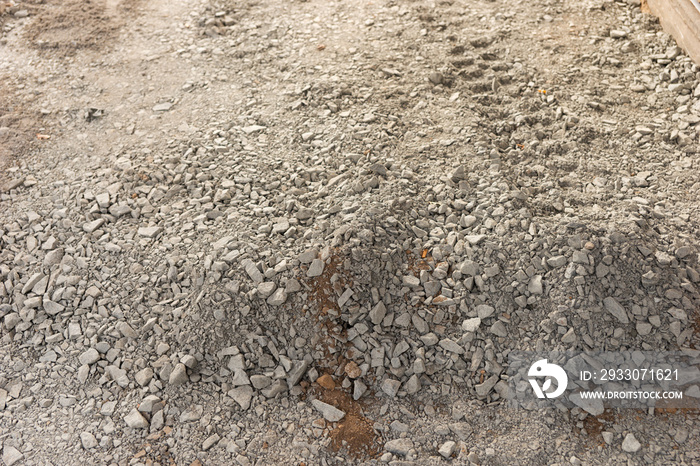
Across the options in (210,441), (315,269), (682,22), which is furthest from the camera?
(682,22)

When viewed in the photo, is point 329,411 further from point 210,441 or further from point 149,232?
point 149,232

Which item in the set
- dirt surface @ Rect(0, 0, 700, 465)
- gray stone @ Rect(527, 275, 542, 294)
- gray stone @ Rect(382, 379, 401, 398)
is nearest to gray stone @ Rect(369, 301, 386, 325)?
dirt surface @ Rect(0, 0, 700, 465)

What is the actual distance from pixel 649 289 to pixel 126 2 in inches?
212

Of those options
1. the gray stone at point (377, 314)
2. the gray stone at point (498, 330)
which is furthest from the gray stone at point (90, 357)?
the gray stone at point (498, 330)

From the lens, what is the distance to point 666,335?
2.89 meters

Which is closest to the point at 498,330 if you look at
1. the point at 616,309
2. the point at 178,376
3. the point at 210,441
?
the point at 616,309

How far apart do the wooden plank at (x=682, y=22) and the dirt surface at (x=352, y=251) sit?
0.13m

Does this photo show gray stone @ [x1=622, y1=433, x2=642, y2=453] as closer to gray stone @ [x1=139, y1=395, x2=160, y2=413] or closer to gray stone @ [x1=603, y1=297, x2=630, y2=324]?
gray stone @ [x1=603, y1=297, x2=630, y2=324]

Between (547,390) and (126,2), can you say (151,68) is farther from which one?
(547,390)

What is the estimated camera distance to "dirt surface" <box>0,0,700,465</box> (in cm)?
281
